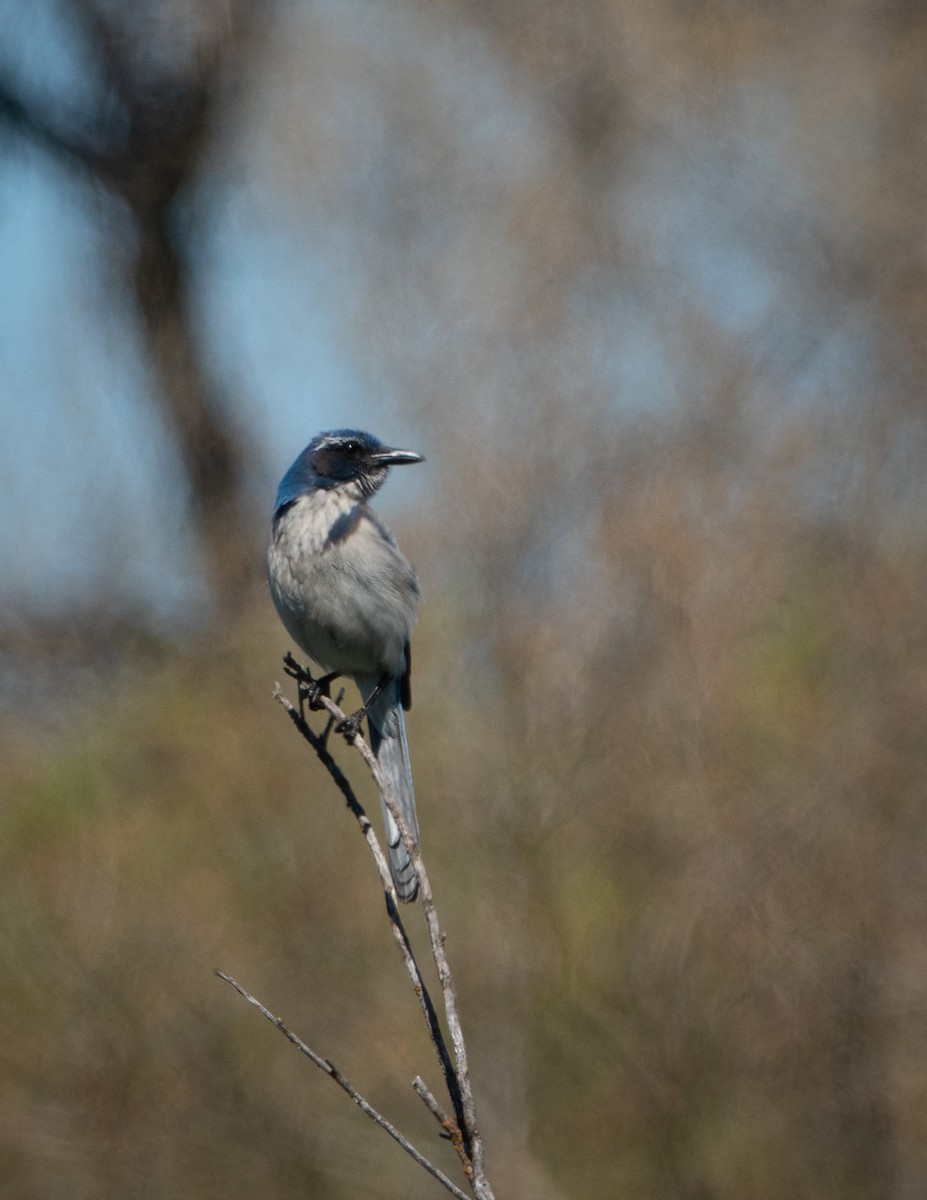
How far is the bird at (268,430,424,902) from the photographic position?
3.83 m

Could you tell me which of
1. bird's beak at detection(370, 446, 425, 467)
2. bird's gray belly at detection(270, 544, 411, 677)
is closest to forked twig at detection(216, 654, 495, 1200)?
bird's gray belly at detection(270, 544, 411, 677)

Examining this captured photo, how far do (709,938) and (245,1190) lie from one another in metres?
2.94

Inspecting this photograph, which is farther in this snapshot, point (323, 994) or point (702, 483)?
point (702, 483)

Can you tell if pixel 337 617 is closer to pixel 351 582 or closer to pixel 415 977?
pixel 351 582

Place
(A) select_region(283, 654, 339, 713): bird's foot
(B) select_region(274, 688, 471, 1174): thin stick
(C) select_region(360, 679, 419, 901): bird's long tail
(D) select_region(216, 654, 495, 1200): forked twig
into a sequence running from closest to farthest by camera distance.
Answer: (D) select_region(216, 654, 495, 1200): forked twig
(B) select_region(274, 688, 471, 1174): thin stick
(A) select_region(283, 654, 339, 713): bird's foot
(C) select_region(360, 679, 419, 901): bird's long tail

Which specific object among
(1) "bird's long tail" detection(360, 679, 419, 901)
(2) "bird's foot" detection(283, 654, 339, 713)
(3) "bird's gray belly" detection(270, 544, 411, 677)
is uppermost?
(3) "bird's gray belly" detection(270, 544, 411, 677)

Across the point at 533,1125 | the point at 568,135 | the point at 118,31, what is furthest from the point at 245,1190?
the point at 118,31

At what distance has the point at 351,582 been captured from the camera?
3873 millimetres

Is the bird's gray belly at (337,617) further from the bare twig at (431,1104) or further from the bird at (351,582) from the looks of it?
the bare twig at (431,1104)

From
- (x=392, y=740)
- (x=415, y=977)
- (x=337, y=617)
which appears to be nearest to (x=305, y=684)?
(x=337, y=617)

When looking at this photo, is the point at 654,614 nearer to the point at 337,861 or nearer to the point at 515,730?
the point at 515,730

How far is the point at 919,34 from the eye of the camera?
11.3m

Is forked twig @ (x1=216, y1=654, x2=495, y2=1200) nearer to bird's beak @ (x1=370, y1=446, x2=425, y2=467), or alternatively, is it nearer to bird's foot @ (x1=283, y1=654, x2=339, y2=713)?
bird's foot @ (x1=283, y1=654, x2=339, y2=713)

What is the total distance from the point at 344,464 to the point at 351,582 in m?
0.54
